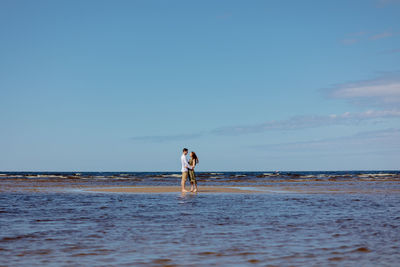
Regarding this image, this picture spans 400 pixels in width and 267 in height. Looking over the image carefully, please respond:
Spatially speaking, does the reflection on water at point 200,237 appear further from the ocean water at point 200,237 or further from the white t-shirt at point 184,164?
the white t-shirt at point 184,164

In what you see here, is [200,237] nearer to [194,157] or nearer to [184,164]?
[184,164]

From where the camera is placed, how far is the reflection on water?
688 centimetres

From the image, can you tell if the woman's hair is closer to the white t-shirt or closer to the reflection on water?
the white t-shirt

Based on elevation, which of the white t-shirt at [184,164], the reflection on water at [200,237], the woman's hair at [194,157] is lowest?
the reflection on water at [200,237]

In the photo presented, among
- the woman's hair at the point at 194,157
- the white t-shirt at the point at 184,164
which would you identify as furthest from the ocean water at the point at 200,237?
the woman's hair at the point at 194,157

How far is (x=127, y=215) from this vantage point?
510 inches

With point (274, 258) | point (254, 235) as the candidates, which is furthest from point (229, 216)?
point (274, 258)

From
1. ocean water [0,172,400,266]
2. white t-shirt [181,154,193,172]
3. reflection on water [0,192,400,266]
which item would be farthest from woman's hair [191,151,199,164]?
ocean water [0,172,400,266]

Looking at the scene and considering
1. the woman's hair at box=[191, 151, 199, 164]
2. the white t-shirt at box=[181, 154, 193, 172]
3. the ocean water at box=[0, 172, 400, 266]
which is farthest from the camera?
the woman's hair at box=[191, 151, 199, 164]

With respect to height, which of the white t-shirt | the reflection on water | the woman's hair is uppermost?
the woman's hair

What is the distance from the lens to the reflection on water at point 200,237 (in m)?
6.88

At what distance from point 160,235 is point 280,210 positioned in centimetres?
639

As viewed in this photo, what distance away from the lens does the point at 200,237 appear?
8.94 metres

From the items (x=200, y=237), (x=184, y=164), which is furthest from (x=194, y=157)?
(x=200, y=237)
